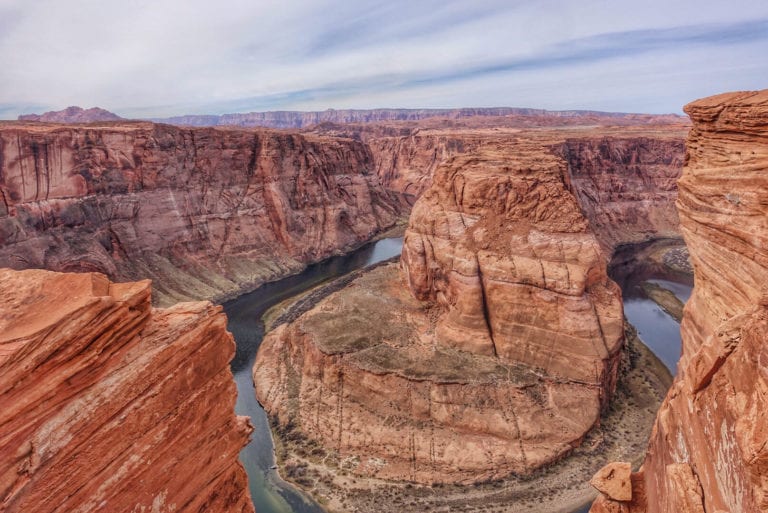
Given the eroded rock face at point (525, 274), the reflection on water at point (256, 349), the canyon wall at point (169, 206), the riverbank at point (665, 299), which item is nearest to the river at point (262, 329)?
the reflection on water at point (256, 349)

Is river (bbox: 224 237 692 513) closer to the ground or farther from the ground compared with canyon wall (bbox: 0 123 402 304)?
closer to the ground

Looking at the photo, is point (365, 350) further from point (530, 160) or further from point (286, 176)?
point (286, 176)

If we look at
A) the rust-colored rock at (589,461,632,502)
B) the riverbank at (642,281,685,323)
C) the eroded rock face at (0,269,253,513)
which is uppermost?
the eroded rock face at (0,269,253,513)

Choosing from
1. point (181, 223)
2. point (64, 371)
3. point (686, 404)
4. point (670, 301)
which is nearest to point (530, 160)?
point (686, 404)

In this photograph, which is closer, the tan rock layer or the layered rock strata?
the tan rock layer

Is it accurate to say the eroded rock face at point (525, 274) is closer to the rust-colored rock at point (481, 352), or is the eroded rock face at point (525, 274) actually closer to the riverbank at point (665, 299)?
the rust-colored rock at point (481, 352)

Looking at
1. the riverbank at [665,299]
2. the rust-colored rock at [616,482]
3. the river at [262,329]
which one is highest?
the rust-colored rock at [616,482]

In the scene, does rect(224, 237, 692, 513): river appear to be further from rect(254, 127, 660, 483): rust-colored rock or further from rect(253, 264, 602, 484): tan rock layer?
rect(254, 127, 660, 483): rust-colored rock

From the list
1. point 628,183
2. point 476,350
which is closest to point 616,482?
point 476,350

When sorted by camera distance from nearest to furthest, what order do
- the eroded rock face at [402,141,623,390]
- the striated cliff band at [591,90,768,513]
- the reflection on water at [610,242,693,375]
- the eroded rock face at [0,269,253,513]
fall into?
the striated cliff band at [591,90,768,513]
the eroded rock face at [0,269,253,513]
the eroded rock face at [402,141,623,390]
the reflection on water at [610,242,693,375]

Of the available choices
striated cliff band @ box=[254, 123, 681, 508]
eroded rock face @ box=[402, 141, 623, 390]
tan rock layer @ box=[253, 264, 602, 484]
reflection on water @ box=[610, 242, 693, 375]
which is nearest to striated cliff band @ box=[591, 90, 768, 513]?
eroded rock face @ box=[402, 141, 623, 390]
